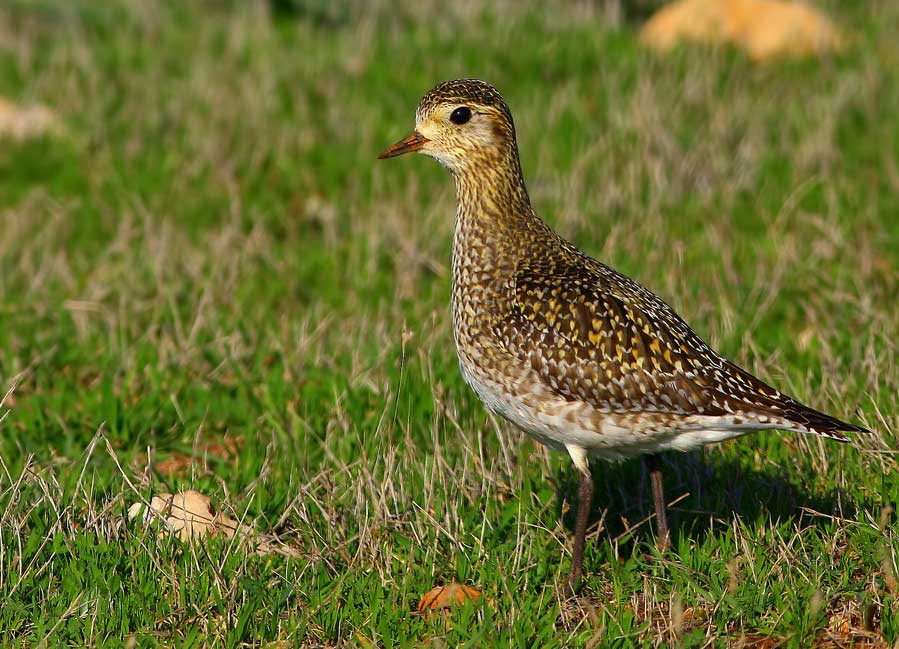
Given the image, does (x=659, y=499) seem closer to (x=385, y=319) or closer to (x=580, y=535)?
(x=580, y=535)

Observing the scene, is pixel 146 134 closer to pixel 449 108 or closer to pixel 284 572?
pixel 449 108

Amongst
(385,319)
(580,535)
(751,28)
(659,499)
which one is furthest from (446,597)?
(751,28)

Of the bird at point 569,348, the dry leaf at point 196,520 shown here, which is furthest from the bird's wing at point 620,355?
the dry leaf at point 196,520

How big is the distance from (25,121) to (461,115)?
19.0 feet

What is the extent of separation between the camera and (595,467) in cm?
653

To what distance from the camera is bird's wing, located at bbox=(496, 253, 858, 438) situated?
211 inches

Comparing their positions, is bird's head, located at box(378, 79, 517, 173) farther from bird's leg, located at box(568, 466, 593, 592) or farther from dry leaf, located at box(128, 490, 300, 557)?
dry leaf, located at box(128, 490, 300, 557)

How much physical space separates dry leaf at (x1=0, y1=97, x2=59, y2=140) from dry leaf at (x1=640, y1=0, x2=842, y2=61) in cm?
549

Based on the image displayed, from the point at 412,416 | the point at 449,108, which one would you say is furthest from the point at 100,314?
the point at 449,108

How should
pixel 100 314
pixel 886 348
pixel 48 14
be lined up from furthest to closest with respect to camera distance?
pixel 48 14 → pixel 100 314 → pixel 886 348

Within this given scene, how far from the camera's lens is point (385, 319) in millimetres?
8109

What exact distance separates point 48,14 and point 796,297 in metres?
8.14

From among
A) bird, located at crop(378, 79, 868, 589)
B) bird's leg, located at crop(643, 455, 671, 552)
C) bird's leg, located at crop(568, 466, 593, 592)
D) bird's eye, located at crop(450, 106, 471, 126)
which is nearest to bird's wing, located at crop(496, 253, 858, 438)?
bird, located at crop(378, 79, 868, 589)

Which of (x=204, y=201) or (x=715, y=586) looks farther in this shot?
(x=204, y=201)
